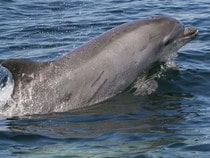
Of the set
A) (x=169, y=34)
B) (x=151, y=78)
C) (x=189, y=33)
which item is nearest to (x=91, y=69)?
(x=151, y=78)

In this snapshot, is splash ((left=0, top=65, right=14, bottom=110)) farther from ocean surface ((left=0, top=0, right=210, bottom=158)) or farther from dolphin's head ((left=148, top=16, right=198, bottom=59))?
dolphin's head ((left=148, top=16, right=198, bottom=59))

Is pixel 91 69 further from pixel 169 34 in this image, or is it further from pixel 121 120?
pixel 169 34

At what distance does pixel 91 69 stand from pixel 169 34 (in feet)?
7.58

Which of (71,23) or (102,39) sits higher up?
(102,39)

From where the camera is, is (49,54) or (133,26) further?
(49,54)

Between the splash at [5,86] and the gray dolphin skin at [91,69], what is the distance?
0.29 m

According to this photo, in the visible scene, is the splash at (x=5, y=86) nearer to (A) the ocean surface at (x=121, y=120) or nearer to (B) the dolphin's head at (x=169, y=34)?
(A) the ocean surface at (x=121, y=120)

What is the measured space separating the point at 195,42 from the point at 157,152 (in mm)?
8937

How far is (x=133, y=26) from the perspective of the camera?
1352 cm

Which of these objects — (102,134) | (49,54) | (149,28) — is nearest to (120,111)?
(102,134)

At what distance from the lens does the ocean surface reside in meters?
9.96

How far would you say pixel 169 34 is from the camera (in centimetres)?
1395

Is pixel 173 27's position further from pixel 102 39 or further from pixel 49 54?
pixel 49 54

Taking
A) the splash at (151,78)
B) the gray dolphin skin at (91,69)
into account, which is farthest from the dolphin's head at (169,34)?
the splash at (151,78)
